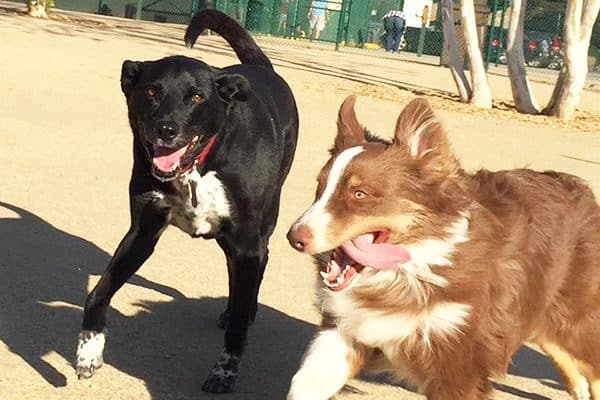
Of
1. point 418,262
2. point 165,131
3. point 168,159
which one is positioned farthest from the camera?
point 168,159

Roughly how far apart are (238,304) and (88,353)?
2.58 feet

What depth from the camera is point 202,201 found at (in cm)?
550

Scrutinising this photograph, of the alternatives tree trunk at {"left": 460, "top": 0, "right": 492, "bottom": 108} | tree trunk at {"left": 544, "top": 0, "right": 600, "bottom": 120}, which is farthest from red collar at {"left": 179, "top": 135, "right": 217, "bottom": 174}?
tree trunk at {"left": 460, "top": 0, "right": 492, "bottom": 108}

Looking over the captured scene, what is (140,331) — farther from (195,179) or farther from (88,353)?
(195,179)

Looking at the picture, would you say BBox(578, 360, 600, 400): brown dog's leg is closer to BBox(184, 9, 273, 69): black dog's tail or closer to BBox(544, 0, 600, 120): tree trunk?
BBox(184, 9, 273, 69): black dog's tail

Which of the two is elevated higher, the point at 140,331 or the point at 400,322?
the point at 400,322

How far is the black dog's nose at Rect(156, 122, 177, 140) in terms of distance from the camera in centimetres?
522

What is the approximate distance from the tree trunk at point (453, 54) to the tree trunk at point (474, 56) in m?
0.38

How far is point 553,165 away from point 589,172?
0.60m

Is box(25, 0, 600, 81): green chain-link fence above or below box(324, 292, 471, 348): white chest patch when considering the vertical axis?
below

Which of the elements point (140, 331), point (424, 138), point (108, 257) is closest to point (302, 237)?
point (424, 138)

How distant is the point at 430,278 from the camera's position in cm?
429

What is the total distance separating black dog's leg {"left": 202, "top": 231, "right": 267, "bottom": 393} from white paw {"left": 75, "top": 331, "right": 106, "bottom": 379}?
0.55 m

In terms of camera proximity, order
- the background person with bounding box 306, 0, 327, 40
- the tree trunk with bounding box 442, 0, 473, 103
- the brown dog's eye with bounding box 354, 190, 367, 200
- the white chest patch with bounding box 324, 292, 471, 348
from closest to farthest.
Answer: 1. the brown dog's eye with bounding box 354, 190, 367, 200
2. the white chest patch with bounding box 324, 292, 471, 348
3. the tree trunk with bounding box 442, 0, 473, 103
4. the background person with bounding box 306, 0, 327, 40
